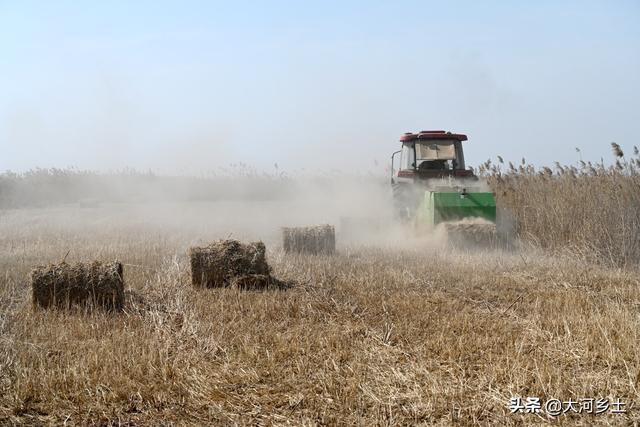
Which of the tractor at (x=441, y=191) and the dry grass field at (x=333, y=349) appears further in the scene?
the tractor at (x=441, y=191)

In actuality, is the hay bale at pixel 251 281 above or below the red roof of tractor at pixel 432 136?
below

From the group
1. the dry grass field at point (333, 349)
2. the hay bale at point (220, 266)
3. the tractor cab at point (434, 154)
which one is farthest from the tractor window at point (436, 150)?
the hay bale at point (220, 266)

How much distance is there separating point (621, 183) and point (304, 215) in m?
11.6

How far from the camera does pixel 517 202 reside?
1161 cm

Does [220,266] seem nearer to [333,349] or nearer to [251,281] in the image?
[251,281]

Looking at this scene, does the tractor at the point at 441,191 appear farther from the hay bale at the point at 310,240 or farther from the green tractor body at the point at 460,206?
the hay bale at the point at 310,240

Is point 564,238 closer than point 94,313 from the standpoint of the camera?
No

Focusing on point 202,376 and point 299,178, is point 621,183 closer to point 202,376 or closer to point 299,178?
point 202,376

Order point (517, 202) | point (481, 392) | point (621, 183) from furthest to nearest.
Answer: point (517, 202), point (621, 183), point (481, 392)

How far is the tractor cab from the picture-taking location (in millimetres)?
12555

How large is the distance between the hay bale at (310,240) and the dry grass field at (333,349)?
2.39 meters

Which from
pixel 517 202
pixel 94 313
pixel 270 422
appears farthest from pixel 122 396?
pixel 517 202

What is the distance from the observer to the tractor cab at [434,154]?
41.2 ft
